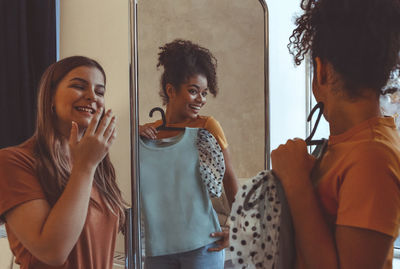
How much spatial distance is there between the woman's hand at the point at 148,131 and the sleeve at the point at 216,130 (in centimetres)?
17

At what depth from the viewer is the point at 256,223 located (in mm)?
612

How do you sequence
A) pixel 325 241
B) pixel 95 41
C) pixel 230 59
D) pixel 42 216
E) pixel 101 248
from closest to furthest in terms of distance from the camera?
1. pixel 325 241
2. pixel 42 216
3. pixel 101 248
4. pixel 230 59
5. pixel 95 41

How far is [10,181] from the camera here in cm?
82

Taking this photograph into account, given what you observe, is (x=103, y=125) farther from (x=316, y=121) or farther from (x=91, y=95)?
(x=316, y=121)

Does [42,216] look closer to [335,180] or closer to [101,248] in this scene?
[101,248]

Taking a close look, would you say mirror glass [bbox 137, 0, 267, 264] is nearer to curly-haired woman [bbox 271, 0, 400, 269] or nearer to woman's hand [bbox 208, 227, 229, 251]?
woman's hand [bbox 208, 227, 229, 251]

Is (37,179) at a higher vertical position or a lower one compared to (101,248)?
higher

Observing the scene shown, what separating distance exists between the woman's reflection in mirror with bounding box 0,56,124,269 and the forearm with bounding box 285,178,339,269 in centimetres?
48

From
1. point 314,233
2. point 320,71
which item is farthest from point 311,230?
point 320,71

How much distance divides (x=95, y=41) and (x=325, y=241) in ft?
4.59

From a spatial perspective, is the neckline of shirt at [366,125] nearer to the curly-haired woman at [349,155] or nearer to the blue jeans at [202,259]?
the curly-haired woman at [349,155]

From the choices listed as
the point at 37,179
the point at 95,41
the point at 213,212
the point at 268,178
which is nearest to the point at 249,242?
the point at 268,178

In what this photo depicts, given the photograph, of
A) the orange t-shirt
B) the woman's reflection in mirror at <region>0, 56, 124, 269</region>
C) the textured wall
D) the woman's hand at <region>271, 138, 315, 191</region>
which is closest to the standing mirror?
the textured wall

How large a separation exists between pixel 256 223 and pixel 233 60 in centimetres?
57
